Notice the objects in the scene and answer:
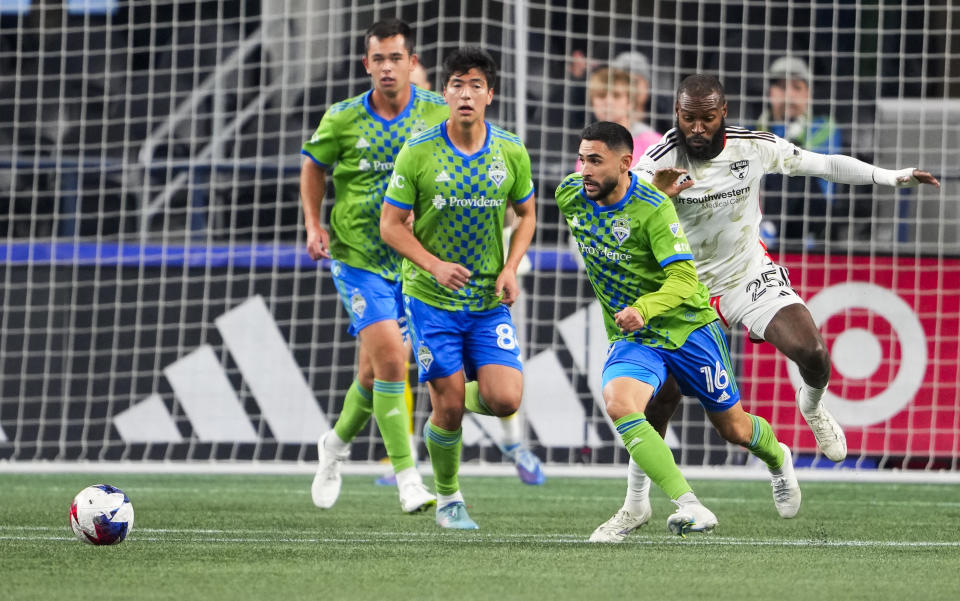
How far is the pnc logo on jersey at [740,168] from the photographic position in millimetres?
6551

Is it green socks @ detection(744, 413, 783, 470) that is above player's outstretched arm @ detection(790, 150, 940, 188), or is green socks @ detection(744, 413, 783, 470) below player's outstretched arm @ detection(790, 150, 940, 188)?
below

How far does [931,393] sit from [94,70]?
688 centimetres

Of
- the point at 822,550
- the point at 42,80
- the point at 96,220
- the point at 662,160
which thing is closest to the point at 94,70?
the point at 42,80

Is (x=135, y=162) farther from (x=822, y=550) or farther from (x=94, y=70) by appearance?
(x=822, y=550)

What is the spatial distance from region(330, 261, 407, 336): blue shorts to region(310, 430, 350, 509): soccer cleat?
698 mm

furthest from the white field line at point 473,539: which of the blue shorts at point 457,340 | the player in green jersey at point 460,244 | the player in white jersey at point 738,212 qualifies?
the player in white jersey at point 738,212

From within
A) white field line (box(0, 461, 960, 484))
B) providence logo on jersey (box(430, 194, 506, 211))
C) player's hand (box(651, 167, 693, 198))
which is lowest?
white field line (box(0, 461, 960, 484))

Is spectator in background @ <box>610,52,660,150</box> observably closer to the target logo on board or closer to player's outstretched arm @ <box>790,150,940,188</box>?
the target logo on board

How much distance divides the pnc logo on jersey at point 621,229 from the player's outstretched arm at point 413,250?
1.96 ft

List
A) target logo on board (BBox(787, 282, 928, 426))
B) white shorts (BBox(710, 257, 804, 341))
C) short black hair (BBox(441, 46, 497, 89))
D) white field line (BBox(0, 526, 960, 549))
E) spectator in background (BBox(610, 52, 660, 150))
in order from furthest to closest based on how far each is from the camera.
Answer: spectator in background (BBox(610, 52, 660, 150)) → target logo on board (BBox(787, 282, 928, 426)) → white shorts (BBox(710, 257, 804, 341)) → short black hair (BBox(441, 46, 497, 89)) → white field line (BBox(0, 526, 960, 549))

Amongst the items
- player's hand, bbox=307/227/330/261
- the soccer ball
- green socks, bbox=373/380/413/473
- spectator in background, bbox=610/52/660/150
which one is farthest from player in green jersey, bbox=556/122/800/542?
spectator in background, bbox=610/52/660/150

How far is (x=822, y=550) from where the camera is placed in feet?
17.7

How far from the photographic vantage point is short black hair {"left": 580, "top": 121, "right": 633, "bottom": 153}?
5637 millimetres

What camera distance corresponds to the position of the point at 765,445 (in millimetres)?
6250
